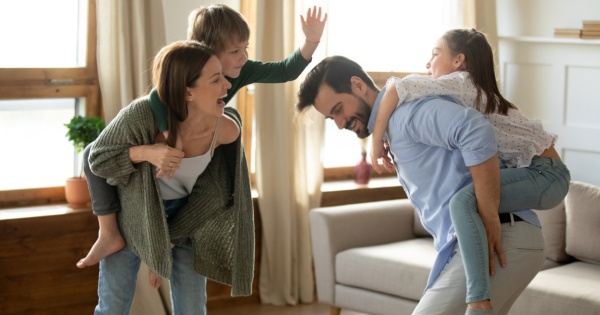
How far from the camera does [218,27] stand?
2889mm

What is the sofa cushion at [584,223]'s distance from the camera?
15.3ft

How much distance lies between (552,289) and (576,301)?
5.2 inches

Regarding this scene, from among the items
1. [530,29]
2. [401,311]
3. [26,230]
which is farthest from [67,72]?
[530,29]

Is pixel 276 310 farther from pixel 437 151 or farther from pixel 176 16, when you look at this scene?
pixel 437 151

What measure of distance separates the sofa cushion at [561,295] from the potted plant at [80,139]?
2.12 m

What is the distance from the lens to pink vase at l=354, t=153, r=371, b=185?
5.80 metres

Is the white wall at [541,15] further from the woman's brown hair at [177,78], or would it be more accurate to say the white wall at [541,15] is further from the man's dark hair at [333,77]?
the woman's brown hair at [177,78]

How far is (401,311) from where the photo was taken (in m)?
4.60

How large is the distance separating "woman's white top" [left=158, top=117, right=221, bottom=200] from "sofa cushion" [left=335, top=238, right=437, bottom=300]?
192 centimetres

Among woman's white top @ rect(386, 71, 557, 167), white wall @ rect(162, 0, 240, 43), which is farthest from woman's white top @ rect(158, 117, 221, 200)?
white wall @ rect(162, 0, 240, 43)

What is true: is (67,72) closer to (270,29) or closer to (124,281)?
(270,29)

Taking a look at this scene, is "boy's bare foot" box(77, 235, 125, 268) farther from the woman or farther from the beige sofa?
the beige sofa

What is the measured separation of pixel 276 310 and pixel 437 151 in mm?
2966

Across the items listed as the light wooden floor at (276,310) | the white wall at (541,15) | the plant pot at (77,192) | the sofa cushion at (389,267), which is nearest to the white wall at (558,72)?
the white wall at (541,15)
